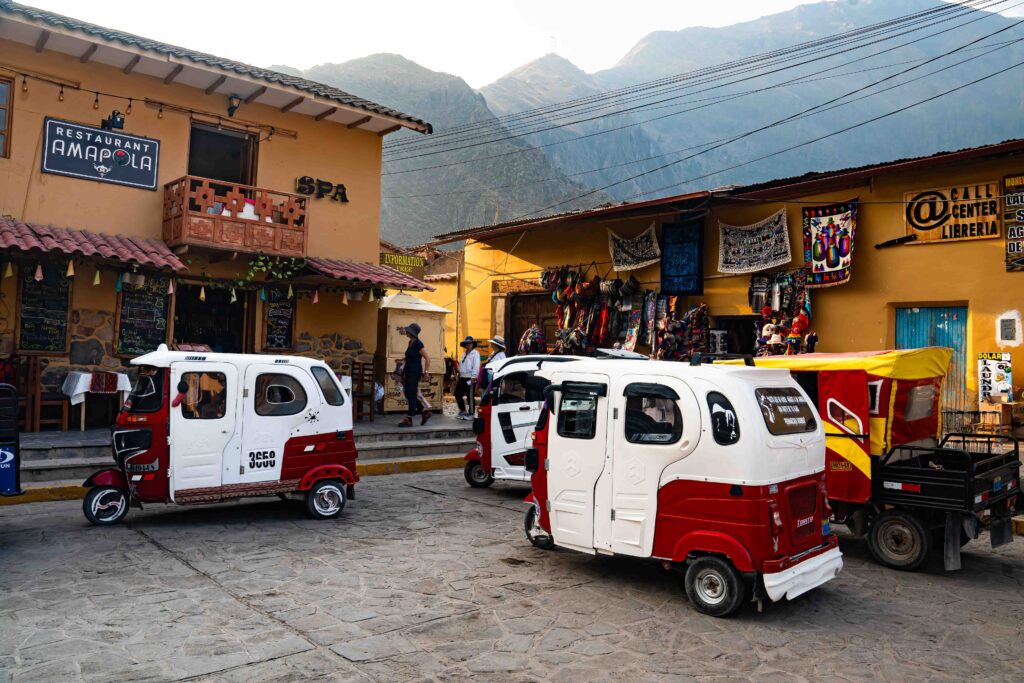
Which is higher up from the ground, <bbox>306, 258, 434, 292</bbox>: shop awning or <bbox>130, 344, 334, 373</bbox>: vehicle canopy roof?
<bbox>306, 258, 434, 292</bbox>: shop awning

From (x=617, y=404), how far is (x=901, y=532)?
3089mm

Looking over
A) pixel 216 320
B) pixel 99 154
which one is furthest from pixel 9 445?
pixel 216 320

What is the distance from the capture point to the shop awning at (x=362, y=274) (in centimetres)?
1330

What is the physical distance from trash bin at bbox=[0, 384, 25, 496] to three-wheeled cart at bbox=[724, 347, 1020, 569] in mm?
7040

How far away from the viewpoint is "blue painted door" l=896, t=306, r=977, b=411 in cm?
1231

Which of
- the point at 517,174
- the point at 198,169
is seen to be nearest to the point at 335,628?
the point at 198,169

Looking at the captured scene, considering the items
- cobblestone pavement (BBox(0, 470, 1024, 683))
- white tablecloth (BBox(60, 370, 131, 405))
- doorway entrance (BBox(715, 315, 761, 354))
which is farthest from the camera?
doorway entrance (BBox(715, 315, 761, 354))

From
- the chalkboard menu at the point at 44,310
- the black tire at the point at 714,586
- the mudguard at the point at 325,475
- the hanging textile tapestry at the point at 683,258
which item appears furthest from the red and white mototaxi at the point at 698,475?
the hanging textile tapestry at the point at 683,258

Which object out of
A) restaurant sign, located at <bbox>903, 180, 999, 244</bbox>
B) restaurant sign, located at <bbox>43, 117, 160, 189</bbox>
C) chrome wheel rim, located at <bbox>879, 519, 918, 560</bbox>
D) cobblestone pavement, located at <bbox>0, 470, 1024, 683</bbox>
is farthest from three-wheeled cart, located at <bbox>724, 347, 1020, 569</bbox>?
restaurant sign, located at <bbox>43, 117, 160, 189</bbox>

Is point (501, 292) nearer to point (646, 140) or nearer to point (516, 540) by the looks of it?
point (516, 540)

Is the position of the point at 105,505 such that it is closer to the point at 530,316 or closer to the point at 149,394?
the point at 149,394

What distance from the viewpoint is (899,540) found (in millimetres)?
6453

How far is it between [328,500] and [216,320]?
781 cm

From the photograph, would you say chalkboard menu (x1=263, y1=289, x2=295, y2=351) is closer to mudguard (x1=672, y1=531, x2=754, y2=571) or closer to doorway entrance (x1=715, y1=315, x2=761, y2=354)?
doorway entrance (x1=715, y1=315, x2=761, y2=354)
